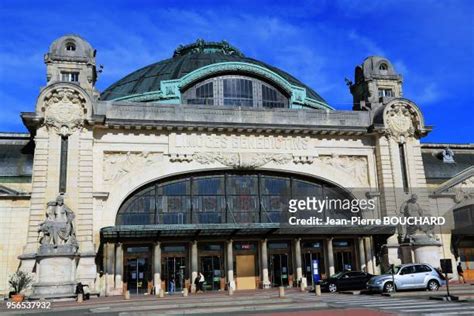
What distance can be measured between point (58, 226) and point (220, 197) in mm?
12218

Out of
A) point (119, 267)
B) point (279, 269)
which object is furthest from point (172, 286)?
point (279, 269)

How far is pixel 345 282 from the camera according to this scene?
108ft

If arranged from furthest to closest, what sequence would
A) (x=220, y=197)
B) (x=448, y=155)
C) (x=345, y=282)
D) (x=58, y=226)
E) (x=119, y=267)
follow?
1. (x=448, y=155)
2. (x=220, y=197)
3. (x=119, y=267)
4. (x=345, y=282)
5. (x=58, y=226)

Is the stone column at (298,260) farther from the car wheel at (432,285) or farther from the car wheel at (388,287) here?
the car wheel at (432,285)

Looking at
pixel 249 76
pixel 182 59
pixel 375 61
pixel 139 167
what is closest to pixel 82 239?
pixel 139 167

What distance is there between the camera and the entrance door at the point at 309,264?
38719 millimetres

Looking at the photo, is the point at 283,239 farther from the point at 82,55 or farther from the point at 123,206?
the point at 82,55

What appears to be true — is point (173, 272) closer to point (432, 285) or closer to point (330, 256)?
point (330, 256)

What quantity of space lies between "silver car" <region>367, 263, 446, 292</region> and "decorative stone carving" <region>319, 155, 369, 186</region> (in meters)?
11.2

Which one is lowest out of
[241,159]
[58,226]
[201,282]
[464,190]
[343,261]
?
[201,282]

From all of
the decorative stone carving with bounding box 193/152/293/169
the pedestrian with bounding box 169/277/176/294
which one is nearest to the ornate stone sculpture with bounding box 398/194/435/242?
the decorative stone carving with bounding box 193/152/293/169

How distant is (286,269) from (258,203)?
17.9 feet

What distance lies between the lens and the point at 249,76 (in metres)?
46.1

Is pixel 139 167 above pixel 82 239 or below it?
above
